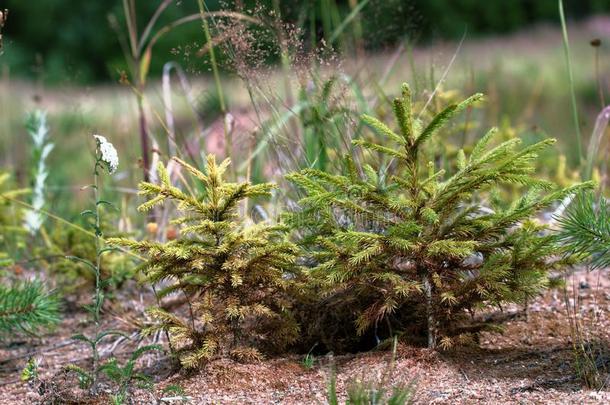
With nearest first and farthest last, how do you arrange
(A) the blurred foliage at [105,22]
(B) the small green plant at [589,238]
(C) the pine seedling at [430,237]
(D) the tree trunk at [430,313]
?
(B) the small green plant at [589,238] → (C) the pine seedling at [430,237] → (D) the tree trunk at [430,313] → (A) the blurred foliage at [105,22]

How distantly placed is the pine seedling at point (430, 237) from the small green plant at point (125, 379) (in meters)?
0.57

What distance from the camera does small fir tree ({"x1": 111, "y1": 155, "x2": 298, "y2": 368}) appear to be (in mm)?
2588

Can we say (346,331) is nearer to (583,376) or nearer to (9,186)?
(583,376)

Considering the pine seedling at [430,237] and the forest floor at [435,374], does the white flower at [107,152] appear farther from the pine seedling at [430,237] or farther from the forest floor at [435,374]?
the forest floor at [435,374]

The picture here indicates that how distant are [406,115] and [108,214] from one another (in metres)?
1.93

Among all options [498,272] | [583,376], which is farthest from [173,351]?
[583,376]

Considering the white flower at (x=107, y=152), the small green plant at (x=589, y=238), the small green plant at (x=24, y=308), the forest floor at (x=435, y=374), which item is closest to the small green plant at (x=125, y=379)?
the forest floor at (x=435, y=374)

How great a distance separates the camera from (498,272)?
8.36ft

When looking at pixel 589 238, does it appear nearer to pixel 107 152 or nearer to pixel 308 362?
pixel 308 362

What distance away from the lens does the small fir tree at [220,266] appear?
2.59 m

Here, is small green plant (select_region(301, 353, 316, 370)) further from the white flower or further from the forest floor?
the white flower

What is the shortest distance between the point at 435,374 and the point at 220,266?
71 centimetres

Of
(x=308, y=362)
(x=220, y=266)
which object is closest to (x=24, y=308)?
(x=220, y=266)

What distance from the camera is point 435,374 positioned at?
255cm
